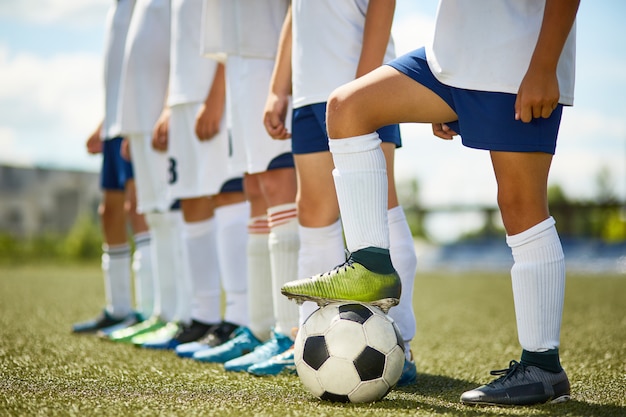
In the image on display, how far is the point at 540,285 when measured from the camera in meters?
1.90

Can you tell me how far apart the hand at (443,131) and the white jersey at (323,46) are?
384mm

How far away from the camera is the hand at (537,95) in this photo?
176cm

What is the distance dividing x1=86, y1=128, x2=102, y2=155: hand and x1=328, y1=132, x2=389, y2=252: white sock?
3129 mm

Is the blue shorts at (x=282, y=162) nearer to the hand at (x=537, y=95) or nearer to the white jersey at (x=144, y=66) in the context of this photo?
the hand at (x=537, y=95)

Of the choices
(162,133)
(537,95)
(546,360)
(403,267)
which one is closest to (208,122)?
(162,133)

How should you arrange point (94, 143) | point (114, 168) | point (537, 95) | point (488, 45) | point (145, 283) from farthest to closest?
point (94, 143) < point (114, 168) < point (145, 283) < point (488, 45) < point (537, 95)

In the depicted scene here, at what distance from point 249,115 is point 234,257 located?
74 cm

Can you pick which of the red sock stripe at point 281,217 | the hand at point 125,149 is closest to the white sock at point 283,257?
the red sock stripe at point 281,217

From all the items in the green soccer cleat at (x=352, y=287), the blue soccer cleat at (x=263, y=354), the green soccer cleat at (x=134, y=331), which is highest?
the green soccer cleat at (x=352, y=287)

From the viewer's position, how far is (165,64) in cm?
407

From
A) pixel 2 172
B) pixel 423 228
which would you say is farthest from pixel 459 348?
pixel 423 228

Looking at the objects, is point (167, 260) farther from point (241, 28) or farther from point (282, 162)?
point (241, 28)

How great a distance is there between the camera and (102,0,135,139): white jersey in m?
4.30

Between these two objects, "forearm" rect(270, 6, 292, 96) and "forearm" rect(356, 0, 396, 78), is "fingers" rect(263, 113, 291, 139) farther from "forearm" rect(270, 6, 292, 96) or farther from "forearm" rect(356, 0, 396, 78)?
"forearm" rect(356, 0, 396, 78)
